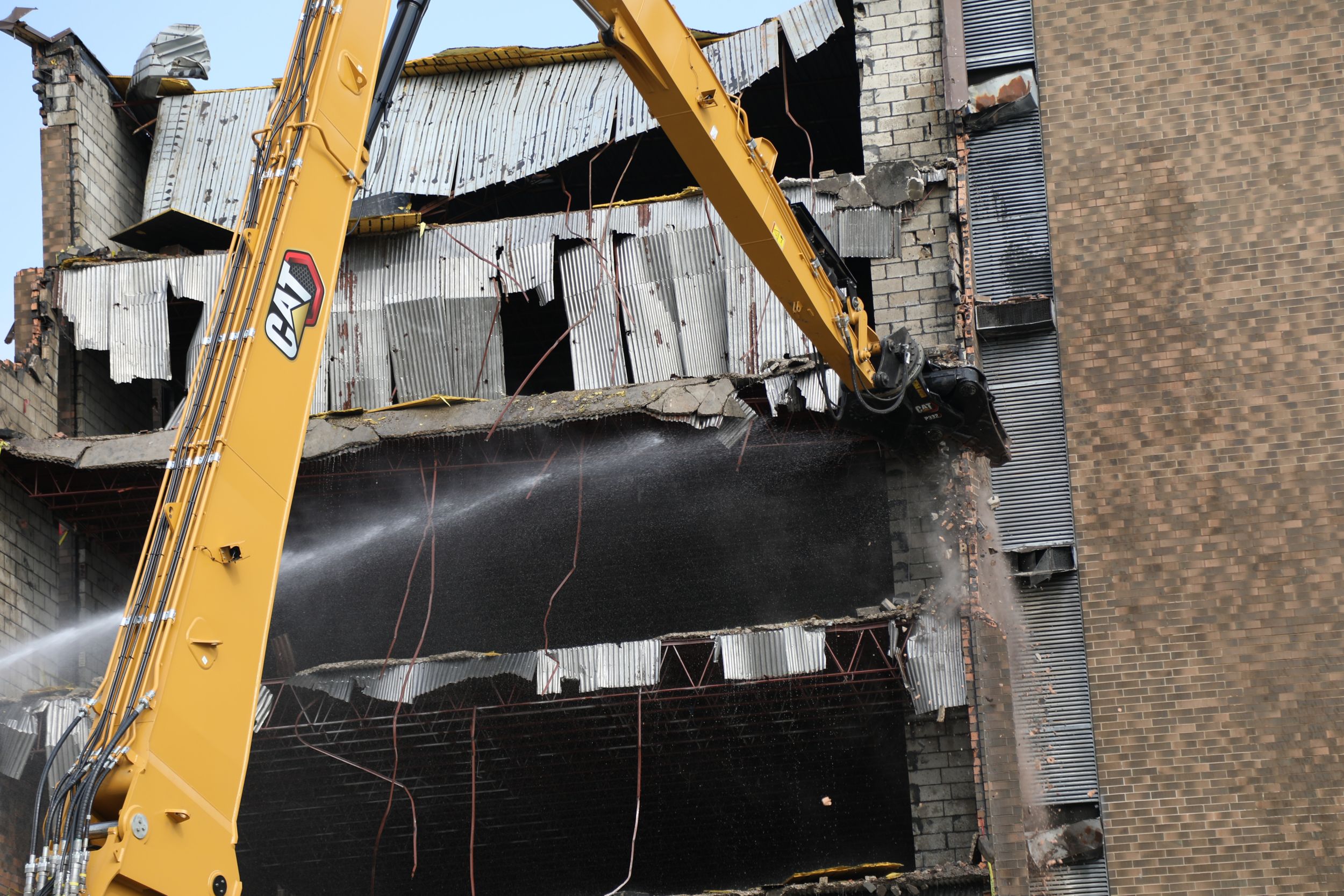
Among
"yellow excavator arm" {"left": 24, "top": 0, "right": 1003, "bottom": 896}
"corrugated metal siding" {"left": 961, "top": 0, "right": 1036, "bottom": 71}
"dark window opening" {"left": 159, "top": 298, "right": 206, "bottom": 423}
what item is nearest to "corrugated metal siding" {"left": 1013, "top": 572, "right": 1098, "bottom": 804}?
"corrugated metal siding" {"left": 961, "top": 0, "right": 1036, "bottom": 71}

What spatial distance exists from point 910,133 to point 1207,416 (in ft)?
18.0

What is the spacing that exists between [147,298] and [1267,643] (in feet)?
51.2

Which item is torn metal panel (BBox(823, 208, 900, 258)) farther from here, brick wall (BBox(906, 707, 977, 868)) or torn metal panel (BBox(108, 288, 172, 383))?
torn metal panel (BBox(108, 288, 172, 383))

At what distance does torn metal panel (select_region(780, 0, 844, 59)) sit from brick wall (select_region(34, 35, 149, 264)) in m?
10.5

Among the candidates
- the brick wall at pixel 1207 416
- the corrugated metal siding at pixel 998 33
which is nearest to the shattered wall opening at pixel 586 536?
the brick wall at pixel 1207 416

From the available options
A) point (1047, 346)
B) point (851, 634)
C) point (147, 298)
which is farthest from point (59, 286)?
point (1047, 346)

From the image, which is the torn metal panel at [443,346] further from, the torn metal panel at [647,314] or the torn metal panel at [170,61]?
the torn metal panel at [170,61]

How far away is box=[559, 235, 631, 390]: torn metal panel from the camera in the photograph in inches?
760

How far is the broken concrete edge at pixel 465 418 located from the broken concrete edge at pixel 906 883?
5.45 m

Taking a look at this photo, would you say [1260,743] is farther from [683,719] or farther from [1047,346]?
[683,719]

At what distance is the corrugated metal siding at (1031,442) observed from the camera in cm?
1909

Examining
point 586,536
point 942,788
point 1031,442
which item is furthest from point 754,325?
point 942,788

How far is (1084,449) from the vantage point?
19.3 m

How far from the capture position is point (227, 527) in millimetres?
7727
